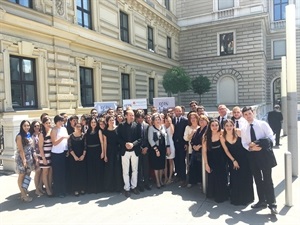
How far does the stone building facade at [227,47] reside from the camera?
990 inches

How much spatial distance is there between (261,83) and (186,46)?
8.33 m

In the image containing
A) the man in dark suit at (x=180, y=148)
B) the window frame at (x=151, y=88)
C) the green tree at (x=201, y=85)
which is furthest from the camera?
the green tree at (x=201, y=85)

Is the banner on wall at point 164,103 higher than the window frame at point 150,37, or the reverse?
the window frame at point 150,37

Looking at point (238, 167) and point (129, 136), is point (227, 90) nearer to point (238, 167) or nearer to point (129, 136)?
point (129, 136)

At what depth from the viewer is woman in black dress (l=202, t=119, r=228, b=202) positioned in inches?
212

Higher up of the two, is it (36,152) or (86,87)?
(86,87)

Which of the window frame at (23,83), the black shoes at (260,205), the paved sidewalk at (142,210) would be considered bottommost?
the paved sidewalk at (142,210)

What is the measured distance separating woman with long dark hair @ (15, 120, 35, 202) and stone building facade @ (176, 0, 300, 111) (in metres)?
21.9

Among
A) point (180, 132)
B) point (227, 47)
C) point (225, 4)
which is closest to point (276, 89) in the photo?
point (227, 47)

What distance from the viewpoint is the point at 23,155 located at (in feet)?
18.6

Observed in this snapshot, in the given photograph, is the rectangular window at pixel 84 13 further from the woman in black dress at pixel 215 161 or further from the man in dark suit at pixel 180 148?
the woman in black dress at pixel 215 161

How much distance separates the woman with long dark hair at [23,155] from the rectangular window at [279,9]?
32.4 meters

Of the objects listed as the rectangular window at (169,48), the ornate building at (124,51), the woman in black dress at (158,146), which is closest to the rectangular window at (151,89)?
the ornate building at (124,51)

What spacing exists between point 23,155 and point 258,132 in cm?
473
